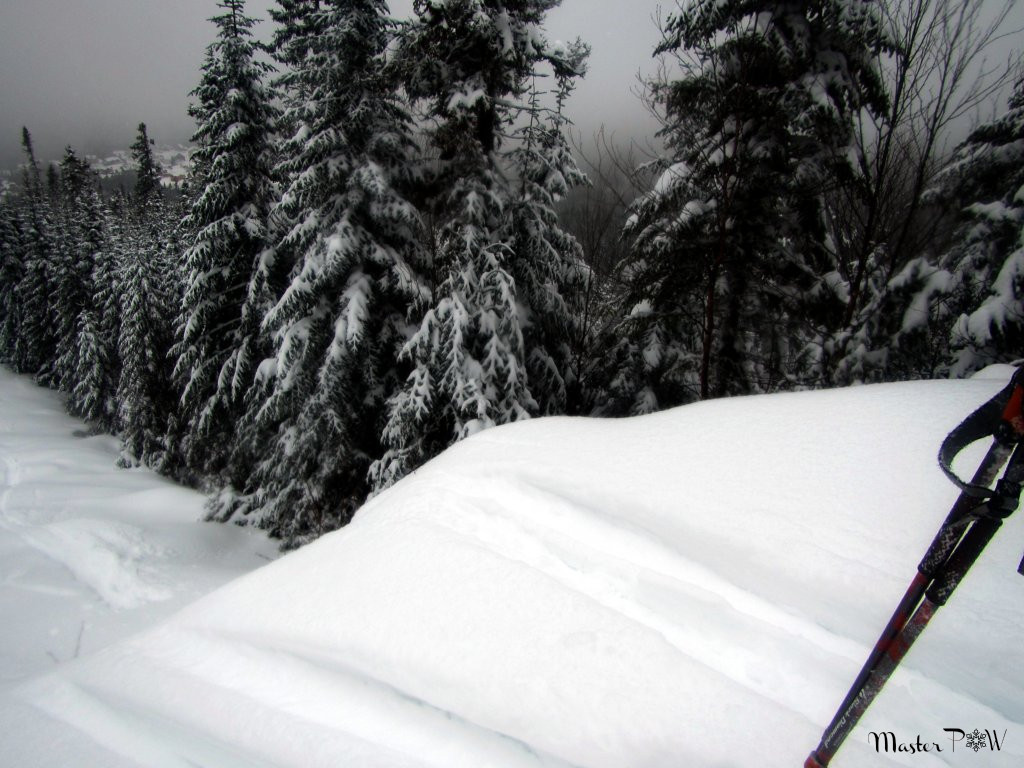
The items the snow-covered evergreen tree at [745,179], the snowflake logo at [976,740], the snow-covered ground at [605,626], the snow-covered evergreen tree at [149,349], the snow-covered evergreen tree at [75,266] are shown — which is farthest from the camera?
the snow-covered evergreen tree at [75,266]

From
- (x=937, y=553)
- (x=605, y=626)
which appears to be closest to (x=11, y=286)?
(x=605, y=626)

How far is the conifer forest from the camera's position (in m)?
6.49

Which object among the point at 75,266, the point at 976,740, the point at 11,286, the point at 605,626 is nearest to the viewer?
the point at 976,740

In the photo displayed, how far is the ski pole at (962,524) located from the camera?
1.00m

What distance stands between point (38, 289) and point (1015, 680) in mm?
49088

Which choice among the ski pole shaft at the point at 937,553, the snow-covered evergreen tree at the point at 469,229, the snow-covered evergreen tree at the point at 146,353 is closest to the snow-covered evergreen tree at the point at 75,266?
the snow-covered evergreen tree at the point at 146,353

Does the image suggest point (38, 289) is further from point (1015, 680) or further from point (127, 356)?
point (1015, 680)

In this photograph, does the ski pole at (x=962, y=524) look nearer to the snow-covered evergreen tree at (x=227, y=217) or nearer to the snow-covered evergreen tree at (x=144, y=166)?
the snow-covered evergreen tree at (x=227, y=217)

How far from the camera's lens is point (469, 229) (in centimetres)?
836

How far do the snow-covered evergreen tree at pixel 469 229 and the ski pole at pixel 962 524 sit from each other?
7.03 m

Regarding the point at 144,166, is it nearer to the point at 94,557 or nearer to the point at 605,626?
the point at 94,557

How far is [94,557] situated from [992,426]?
16596mm

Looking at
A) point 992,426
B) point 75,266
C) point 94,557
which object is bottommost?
point 94,557

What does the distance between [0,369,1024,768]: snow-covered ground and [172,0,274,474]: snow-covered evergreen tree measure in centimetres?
1048
